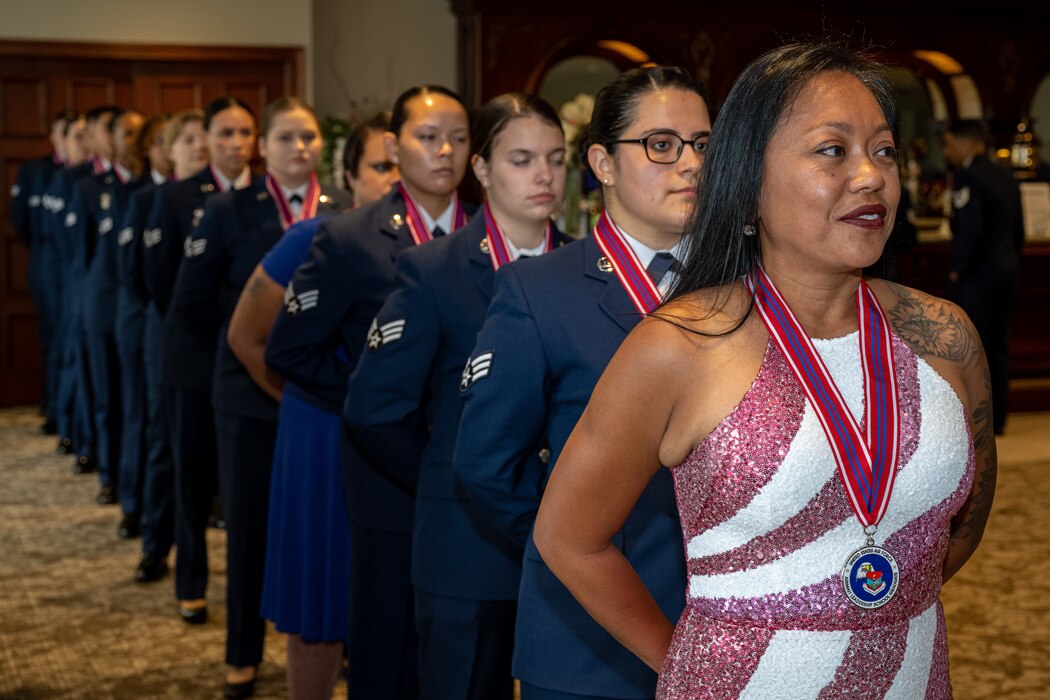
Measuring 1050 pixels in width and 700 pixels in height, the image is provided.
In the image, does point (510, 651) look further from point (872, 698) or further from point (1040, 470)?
point (1040, 470)

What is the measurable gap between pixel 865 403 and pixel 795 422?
0.29 ft

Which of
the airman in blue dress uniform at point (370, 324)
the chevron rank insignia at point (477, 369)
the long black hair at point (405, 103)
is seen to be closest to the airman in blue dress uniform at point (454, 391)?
the airman in blue dress uniform at point (370, 324)

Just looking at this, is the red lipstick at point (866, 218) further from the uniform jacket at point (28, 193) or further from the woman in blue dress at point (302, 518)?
the uniform jacket at point (28, 193)

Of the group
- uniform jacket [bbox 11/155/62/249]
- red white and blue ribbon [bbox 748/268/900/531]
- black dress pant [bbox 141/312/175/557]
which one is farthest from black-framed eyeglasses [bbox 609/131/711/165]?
uniform jacket [bbox 11/155/62/249]

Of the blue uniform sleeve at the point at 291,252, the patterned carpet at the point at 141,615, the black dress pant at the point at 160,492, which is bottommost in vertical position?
the patterned carpet at the point at 141,615

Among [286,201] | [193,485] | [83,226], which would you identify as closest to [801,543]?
[286,201]

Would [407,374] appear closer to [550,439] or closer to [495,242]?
[495,242]

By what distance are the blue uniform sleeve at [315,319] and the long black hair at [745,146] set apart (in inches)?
60.3

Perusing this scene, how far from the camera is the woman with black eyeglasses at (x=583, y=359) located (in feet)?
Answer: 6.07

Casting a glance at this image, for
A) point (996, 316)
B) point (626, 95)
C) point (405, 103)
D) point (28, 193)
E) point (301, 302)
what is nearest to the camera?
point (626, 95)

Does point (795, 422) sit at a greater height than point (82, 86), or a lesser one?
lesser

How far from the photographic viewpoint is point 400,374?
2424mm

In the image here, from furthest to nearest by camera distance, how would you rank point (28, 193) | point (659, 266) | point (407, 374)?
point (28, 193) → point (407, 374) → point (659, 266)

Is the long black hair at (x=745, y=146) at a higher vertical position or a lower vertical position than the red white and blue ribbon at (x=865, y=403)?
higher
